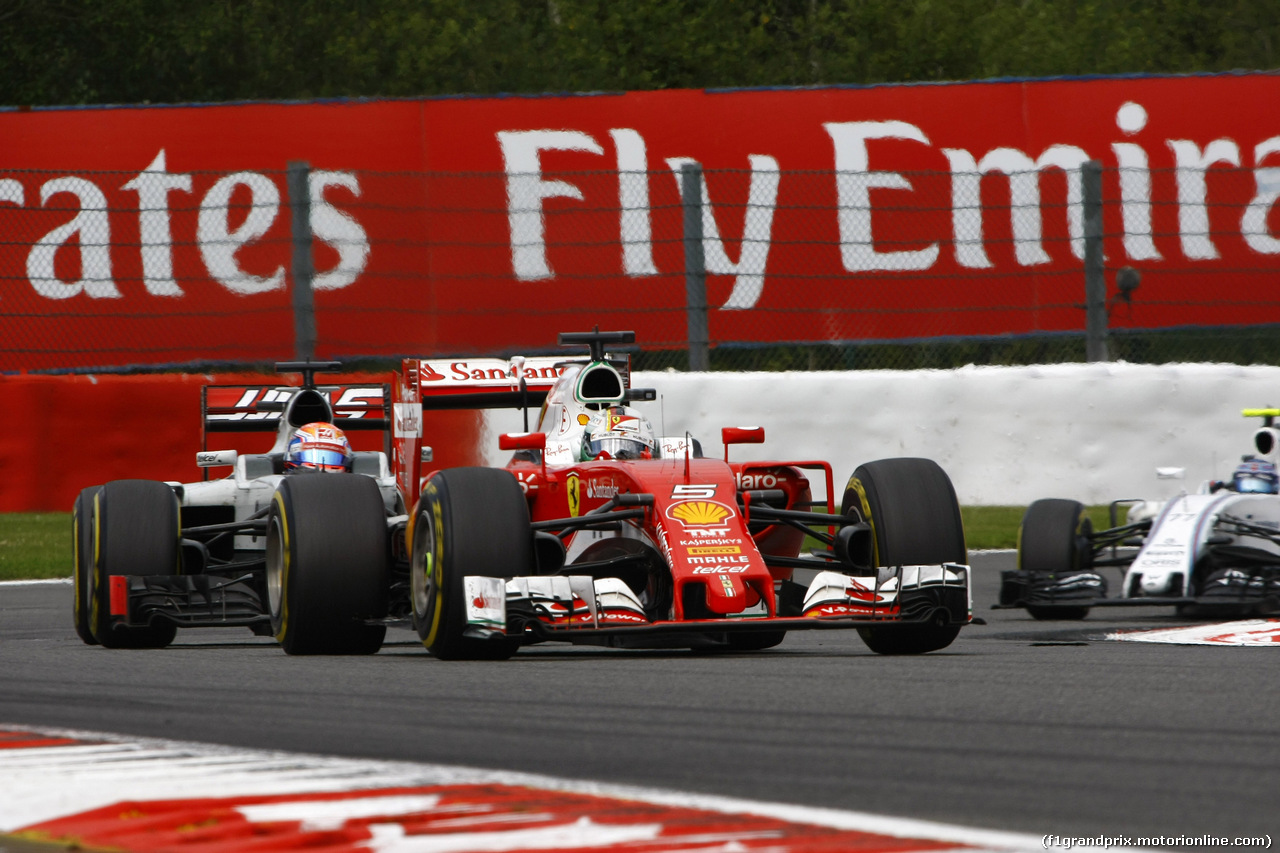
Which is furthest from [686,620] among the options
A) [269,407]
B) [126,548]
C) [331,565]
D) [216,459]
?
[269,407]

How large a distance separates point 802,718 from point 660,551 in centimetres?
216

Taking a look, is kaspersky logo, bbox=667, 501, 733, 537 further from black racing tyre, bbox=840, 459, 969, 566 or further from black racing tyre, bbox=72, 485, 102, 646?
black racing tyre, bbox=72, 485, 102, 646

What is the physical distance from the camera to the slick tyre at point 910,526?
8094mm

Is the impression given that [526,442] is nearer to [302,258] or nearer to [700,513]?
[700,513]

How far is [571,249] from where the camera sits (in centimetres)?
1664

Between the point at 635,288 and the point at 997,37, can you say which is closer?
the point at 635,288

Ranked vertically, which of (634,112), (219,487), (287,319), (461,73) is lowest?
(219,487)

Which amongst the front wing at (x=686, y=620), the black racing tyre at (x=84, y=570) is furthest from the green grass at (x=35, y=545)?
the front wing at (x=686, y=620)

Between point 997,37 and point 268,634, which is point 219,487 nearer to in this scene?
point 268,634

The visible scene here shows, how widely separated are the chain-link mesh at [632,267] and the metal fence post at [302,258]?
3.12 feet

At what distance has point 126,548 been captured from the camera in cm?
918

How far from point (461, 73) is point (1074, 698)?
24664mm

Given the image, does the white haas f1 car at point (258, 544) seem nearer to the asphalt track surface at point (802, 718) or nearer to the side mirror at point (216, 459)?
the side mirror at point (216, 459)

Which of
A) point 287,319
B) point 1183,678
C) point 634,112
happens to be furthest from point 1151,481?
point 1183,678
